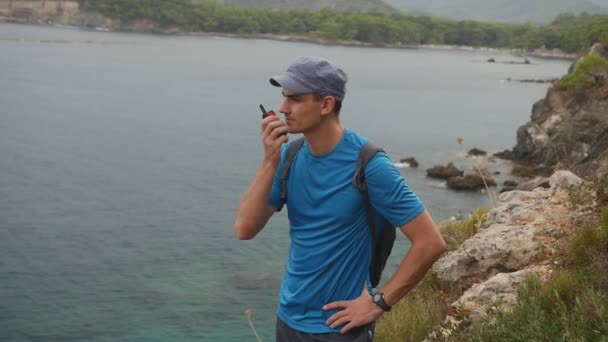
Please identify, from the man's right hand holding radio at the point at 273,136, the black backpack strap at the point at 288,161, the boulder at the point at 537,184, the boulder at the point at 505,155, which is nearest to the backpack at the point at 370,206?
the black backpack strap at the point at 288,161

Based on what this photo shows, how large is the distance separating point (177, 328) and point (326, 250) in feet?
47.8

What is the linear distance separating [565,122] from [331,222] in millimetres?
38208

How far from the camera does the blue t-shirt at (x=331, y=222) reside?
4.38 meters

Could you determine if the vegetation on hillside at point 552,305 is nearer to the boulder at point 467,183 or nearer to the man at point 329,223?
the man at point 329,223

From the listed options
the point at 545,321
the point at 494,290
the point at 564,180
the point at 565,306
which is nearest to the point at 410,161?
the point at 564,180

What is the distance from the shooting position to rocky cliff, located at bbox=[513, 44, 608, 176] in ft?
120

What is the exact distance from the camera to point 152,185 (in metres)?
34.8

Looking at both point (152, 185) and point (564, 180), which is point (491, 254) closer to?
point (564, 180)

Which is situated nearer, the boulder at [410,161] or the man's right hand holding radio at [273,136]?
the man's right hand holding radio at [273,136]

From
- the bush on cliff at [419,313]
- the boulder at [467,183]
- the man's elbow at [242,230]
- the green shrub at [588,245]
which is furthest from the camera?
the boulder at [467,183]

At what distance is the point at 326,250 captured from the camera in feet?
14.7

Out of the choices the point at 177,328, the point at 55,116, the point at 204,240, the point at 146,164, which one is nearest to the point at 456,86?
the point at 55,116

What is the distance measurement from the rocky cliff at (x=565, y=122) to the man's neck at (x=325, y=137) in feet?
105

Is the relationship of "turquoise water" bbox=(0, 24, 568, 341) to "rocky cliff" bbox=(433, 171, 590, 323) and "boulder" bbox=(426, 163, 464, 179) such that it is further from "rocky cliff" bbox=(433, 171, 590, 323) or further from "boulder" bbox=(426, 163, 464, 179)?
"rocky cliff" bbox=(433, 171, 590, 323)
